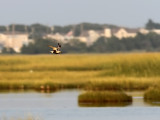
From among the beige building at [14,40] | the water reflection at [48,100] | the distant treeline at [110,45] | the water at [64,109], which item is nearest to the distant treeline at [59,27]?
the beige building at [14,40]

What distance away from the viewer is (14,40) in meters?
106

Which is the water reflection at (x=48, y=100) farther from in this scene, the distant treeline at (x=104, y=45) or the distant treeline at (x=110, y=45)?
the distant treeline at (x=110, y=45)


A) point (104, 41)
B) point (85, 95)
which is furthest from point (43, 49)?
point (85, 95)

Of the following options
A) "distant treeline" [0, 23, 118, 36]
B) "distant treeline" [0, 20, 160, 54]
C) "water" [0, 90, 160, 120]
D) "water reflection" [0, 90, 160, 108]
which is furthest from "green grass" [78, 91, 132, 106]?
"distant treeline" [0, 23, 118, 36]

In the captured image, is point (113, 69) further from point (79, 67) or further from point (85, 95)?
point (85, 95)

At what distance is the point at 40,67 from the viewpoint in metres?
75.1

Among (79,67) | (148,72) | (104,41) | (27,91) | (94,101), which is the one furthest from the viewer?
(104,41)

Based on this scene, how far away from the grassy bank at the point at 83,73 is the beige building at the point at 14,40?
2034 centimetres

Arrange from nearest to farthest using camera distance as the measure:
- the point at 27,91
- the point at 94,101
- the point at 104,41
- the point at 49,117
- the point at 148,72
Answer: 1. the point at 49,117
2. the point at 94,101
3. the point at 27,91
4. the point at 148,72
5. the point at 104,41

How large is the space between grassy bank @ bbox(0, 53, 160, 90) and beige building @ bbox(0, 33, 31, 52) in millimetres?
20343

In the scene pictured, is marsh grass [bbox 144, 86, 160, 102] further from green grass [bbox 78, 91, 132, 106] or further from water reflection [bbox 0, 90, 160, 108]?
green grass [bbox 78, 91, 132, 106]

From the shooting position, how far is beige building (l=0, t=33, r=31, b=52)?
343 ft

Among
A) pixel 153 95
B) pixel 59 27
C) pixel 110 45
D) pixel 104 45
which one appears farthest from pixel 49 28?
pixel 153 95

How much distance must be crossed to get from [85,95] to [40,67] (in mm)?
35450
